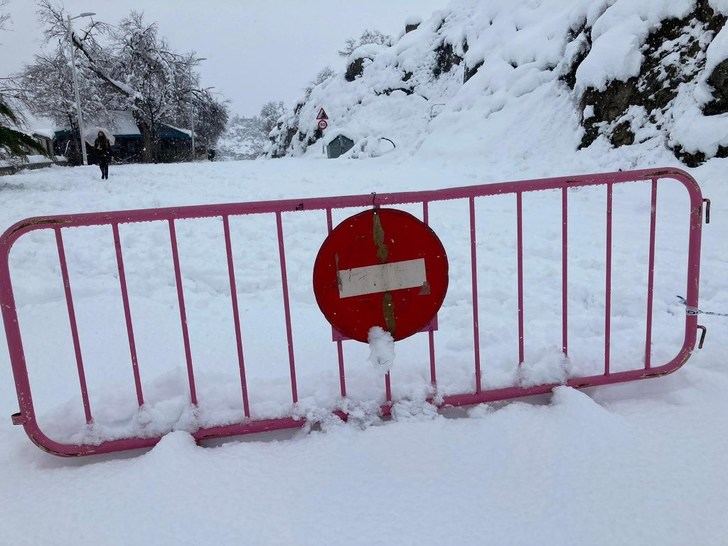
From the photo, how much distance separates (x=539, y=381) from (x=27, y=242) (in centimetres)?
627

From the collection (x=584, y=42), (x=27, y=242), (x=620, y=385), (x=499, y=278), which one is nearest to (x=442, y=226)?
(x=499, y=278)

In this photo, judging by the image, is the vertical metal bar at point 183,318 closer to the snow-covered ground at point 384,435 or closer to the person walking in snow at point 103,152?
the snow-covered ground at point 384,435

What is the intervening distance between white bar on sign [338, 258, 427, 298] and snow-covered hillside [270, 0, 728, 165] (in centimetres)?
805

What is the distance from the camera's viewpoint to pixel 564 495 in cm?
241

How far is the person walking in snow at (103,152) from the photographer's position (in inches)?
694

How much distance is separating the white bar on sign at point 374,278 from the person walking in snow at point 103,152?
16.9m

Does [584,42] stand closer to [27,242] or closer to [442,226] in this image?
[442,226]

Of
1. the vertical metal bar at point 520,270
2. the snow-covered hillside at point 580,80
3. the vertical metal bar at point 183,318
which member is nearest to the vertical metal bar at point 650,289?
the vertical metal bar at point 520,270

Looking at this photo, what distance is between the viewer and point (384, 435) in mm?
2867

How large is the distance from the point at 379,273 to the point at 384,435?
84 centimetres

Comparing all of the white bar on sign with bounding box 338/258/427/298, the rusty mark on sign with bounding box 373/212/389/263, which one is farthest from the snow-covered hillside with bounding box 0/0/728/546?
the rusty mark on sign with bounding box 373/212/389/263

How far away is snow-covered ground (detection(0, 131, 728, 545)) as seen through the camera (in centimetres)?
230

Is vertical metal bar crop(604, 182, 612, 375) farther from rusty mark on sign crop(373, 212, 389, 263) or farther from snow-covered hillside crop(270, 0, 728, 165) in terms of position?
snow-covered hillside crop(270, 0, 728, 165)

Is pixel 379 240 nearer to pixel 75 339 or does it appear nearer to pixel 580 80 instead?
pixel 75 339
